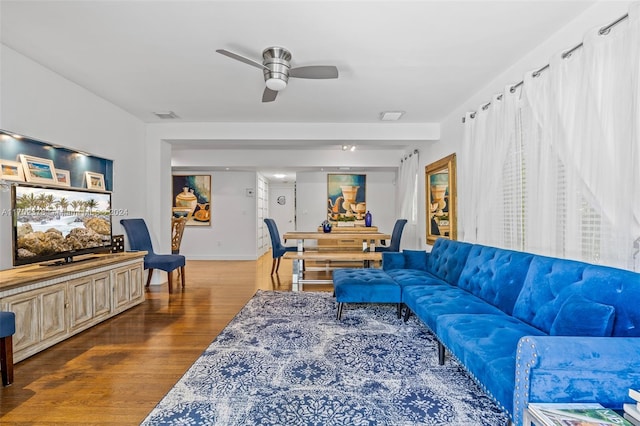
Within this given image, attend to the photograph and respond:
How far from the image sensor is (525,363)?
4.31 feet

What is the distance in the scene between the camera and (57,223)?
117 inches

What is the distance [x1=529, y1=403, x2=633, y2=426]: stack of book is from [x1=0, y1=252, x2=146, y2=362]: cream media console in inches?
127

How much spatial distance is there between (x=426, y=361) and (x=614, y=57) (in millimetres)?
2278

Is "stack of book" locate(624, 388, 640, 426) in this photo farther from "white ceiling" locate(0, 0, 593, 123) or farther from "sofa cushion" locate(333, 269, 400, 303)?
"white ceiling" locate(0, 0, 593, 123)

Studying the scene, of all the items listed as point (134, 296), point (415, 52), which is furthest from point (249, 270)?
point (415, 52)

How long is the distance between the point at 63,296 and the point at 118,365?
934 mm

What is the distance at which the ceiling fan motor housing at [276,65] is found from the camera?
2.65 metres

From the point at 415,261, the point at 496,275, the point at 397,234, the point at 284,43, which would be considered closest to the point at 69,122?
the point at 284,43

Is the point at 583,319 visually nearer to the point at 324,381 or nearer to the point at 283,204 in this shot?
the point at 324,381

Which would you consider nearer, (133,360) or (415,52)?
(133,360)

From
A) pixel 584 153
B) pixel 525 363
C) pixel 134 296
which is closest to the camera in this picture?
pixel 525 363

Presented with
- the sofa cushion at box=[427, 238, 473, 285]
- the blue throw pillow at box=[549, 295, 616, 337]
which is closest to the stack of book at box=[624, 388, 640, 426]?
the blue throw pillow at box=[549, 295, 616, 337]

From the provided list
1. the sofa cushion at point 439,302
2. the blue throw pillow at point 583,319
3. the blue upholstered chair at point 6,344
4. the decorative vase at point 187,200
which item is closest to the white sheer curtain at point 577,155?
the blue throw pillow at point 583,319

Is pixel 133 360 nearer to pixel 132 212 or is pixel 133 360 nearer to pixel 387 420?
pixel 387 420
